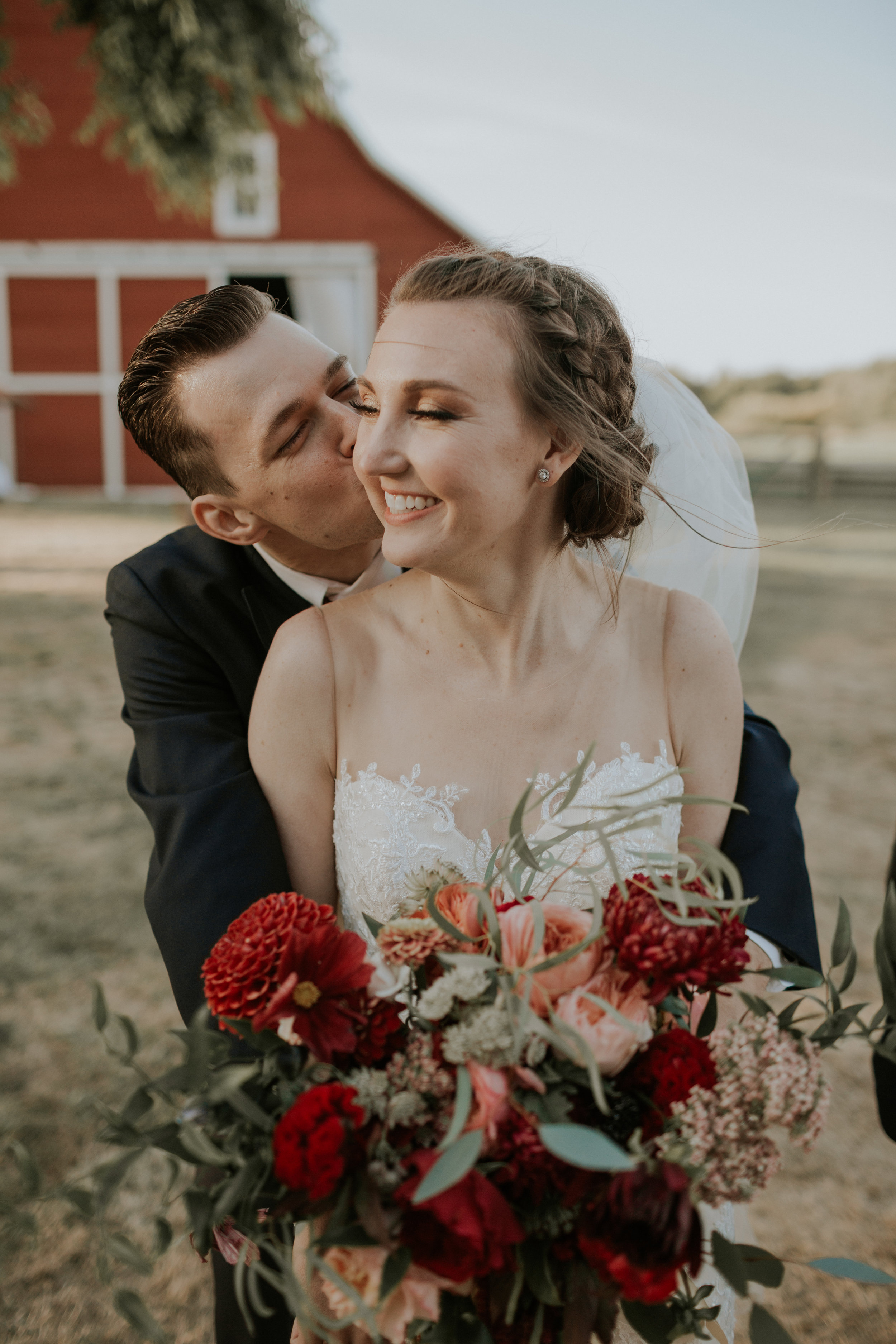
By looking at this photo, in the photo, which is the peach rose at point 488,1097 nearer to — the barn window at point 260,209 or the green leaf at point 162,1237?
the green leaf at point 162,1237

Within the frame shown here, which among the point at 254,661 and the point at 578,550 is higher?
the point at 578,550

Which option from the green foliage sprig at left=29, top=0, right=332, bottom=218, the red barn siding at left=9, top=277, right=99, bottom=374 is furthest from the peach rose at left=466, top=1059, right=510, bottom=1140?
the red barn siding at left=9, top=277, right=99, bottom=374

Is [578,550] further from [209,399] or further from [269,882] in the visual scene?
[269,882]

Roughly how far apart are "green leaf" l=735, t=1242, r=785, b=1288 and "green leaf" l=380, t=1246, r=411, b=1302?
358 mm

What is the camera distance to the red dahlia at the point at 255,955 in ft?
3.53

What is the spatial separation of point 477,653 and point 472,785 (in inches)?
10.5

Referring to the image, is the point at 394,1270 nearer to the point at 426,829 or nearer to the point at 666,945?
the point at 666,945

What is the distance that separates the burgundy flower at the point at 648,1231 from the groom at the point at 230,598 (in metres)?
1.04

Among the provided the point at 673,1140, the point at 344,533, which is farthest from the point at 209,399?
the point at 673,1140

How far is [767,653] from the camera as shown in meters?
9.92

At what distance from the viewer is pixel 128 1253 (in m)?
0.97

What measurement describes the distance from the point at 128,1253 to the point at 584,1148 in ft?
1.45

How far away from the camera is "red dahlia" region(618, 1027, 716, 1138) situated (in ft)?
3.45

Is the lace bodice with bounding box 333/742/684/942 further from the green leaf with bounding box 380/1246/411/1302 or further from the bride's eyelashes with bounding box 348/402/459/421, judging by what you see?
the green leaf with bounding box 380/1246/411/1302
